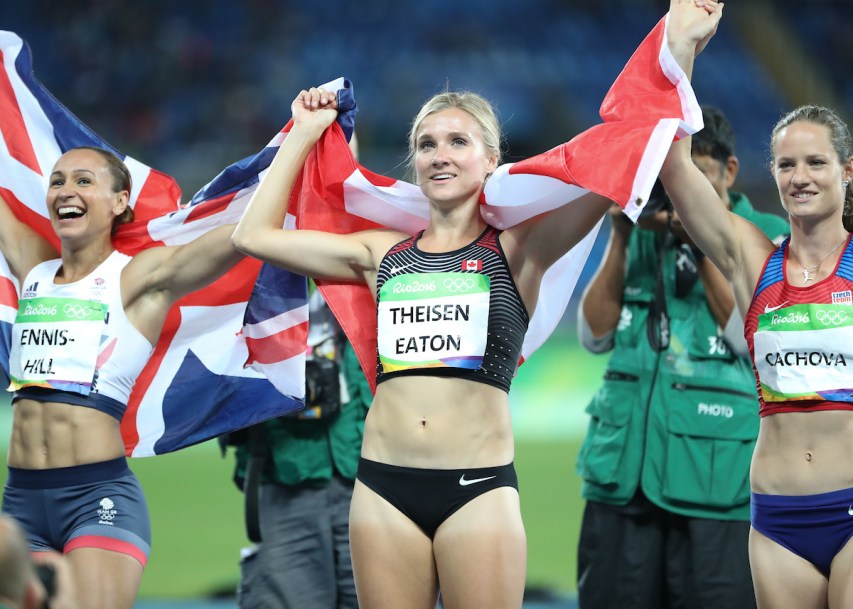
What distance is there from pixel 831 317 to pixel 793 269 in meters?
0.20

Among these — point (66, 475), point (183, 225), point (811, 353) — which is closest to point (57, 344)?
point (66, 475)

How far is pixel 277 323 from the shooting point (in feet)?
12.9

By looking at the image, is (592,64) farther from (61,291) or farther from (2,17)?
(61,291)

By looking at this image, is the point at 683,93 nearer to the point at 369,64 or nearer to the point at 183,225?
the point at 183,225

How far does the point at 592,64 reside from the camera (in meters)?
16.8

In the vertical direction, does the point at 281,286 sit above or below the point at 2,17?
below

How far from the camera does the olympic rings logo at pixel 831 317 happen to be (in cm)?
309

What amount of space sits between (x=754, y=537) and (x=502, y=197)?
47.4 inches

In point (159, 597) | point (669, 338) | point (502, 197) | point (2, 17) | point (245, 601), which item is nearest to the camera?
point (502, 197)

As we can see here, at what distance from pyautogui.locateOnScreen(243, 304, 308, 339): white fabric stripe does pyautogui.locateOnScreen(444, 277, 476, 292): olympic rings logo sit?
2.86 feet

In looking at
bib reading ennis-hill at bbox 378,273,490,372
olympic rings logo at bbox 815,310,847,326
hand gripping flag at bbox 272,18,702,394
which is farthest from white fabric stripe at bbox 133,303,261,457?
olympic rings logo at bbox 815,310,847,326

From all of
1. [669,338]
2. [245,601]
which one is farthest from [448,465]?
[245,601]

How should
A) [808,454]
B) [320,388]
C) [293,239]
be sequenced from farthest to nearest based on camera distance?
1. [320,388]
2. [293,239]
3. [808,454]

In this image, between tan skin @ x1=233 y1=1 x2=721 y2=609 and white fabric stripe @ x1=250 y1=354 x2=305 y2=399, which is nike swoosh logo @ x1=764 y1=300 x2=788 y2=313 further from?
white fabric stripe @ x1=250 y1=354 x2=305 y2=399
